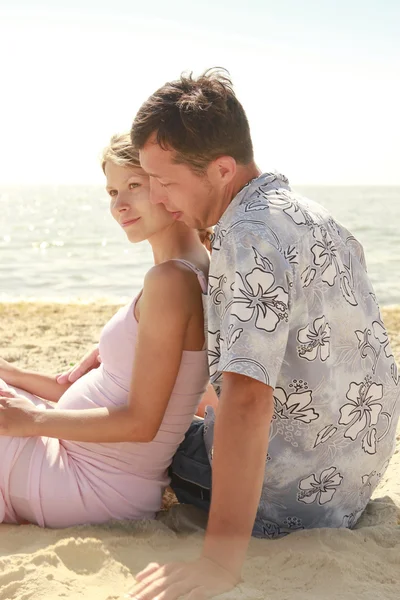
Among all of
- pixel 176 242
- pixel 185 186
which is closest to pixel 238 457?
pixel 185 186

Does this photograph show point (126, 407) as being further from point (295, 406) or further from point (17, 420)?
point (295, 406)

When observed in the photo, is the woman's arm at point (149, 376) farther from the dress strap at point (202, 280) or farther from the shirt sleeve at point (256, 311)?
the shirt sleeve at point (256, 311)

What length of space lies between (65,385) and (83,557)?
1.30 metres

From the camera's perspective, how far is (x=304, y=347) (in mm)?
2480

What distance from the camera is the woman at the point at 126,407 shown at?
2.75 m

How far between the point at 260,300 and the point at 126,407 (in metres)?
0.81

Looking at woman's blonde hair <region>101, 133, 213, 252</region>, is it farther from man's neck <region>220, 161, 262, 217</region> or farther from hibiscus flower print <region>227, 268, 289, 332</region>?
hibiscus flower print <region>227, 268, 289, 332</region>

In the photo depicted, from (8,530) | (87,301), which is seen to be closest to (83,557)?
(8,530)

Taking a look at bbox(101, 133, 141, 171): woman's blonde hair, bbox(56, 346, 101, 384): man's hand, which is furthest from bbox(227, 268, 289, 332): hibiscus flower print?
bbox(56, 346, 101, 384): man's hand

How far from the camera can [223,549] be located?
2.31 metres

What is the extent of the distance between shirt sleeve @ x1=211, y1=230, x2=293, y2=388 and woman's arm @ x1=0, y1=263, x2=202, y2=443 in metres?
0.39

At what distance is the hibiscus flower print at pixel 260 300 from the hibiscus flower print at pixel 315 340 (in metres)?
0.19

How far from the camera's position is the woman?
275 cm

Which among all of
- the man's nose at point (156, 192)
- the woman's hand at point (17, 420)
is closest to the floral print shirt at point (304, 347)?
the man's nose at point (156, 192)
